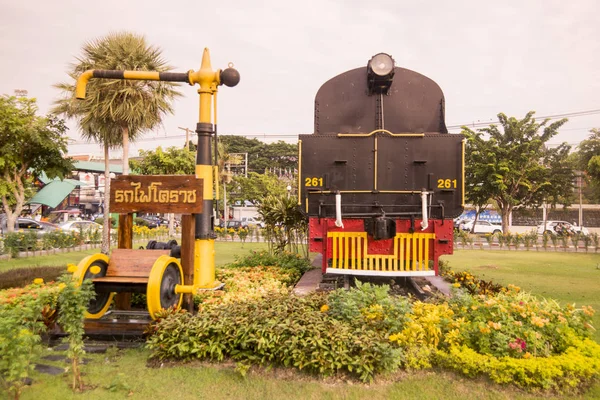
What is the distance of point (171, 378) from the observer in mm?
4430

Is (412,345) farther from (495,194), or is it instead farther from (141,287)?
(495,194)

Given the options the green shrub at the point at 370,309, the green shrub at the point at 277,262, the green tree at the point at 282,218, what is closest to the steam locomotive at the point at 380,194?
the green shrub at the point at 370,309

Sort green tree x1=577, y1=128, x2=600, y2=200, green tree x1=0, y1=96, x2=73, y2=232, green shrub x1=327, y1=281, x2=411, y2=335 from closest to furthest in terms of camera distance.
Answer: green shrub x1=327, y1=281, x2=411, y2=335 < green tree x1=0, y1=96, x2=73, y2=232 < green tree x1=577, y1=128, x2=600, y2=200

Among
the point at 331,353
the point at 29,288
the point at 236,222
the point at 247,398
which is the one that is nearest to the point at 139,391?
the point at 247,398

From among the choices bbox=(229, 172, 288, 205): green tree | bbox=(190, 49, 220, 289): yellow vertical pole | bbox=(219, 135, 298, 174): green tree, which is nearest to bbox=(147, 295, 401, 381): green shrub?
bbox=(190, 49, 220, 289): yellow vertical pole

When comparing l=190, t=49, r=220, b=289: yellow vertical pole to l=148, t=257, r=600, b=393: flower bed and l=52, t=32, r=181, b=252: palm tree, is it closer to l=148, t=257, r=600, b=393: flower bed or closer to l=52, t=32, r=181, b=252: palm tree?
l=148, t=257, r=600, b=393: flower bed

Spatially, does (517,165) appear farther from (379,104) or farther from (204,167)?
(204,167)

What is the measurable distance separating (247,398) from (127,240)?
143 inches

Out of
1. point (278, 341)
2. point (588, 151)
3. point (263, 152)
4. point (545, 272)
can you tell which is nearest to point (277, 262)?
point (278, 341)

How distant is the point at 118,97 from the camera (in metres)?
15.1

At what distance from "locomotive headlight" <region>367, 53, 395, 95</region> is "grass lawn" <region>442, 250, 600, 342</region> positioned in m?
5.42

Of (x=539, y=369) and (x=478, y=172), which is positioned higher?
(x=478, y=172)

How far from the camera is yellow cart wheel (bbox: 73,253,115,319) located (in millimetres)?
5473

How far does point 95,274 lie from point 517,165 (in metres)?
26.1
